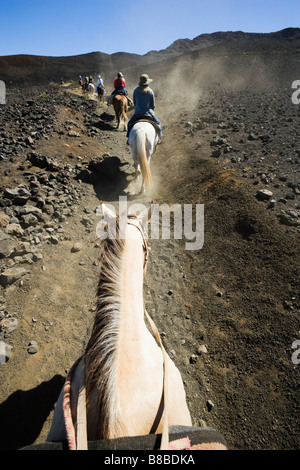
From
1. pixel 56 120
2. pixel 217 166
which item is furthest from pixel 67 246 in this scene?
pixel 56 120

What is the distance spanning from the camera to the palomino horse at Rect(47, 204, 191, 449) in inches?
44.3

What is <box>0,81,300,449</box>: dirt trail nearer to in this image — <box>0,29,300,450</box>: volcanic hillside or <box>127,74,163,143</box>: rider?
<box>0,29,300,450</box>: volcanic hillside

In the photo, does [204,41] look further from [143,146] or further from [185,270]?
[185,270]

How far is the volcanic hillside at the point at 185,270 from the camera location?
7.55 feet

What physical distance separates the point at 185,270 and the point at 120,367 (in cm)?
280

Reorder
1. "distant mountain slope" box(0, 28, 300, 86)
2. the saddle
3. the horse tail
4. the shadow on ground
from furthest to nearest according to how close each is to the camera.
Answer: "distant mountain slope" box(0, 28, 300, 86) < the saddle < the horse tail < the shadow on ground

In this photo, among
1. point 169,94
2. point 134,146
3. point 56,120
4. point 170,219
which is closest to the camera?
point 170,219

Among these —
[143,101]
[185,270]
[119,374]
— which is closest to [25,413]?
[119,374]

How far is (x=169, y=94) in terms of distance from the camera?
16375 millimetres

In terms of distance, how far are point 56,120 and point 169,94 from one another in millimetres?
11539

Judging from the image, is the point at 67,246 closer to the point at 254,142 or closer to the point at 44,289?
the point at 44,289

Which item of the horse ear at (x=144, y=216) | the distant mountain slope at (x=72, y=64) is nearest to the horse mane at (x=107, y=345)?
the horse ear at (x=144, y=216)

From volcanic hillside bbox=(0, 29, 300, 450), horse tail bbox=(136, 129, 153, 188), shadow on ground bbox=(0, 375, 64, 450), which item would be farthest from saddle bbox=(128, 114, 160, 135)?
shadow on ground bbox=(0, 375, 64, 450)

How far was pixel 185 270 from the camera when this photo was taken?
12.8 feet
